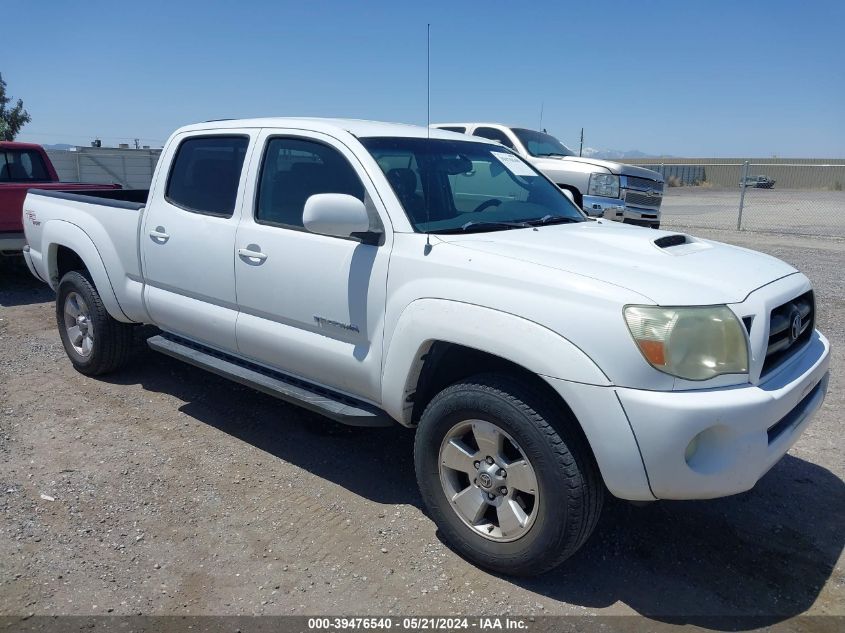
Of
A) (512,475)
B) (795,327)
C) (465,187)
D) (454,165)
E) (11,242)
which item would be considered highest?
(454,165)

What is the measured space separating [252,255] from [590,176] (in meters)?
7.93

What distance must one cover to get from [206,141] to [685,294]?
3.29 m

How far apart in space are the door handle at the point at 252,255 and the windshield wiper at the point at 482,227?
109cm

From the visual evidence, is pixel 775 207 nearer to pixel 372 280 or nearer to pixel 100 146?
pixel 100 146

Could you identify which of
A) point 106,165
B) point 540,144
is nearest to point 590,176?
point 540,144

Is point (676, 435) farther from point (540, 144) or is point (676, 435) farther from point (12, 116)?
point (12, 116)

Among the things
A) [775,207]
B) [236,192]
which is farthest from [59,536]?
[775,207]

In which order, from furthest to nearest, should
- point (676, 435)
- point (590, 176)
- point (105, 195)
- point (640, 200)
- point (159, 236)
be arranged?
point (640, 200) < point (590, 176) < point (105, 195) < point (159, 236) < point (676, 435)

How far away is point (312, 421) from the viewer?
4.93 metres

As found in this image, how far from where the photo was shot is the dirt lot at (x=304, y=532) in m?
3.04

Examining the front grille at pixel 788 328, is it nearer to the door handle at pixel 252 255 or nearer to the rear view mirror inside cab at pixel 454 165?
the rear view mirror inside cab at pixel 454 165

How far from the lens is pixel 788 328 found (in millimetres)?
3182

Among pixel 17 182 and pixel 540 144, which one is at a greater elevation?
pixel 540 144

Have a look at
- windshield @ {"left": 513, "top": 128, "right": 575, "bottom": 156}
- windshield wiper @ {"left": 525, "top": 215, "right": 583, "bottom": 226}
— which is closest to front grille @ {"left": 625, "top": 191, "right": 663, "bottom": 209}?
windshield @ {"left": 513, "top": 128, "right": 575, "bottom": 156}
